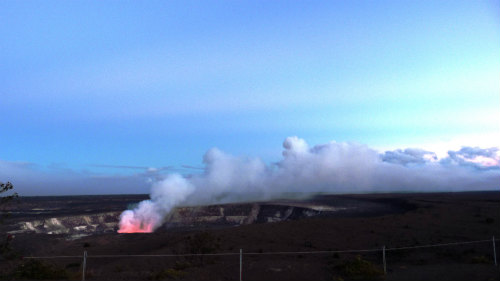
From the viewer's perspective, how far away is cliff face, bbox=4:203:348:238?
57.9 m

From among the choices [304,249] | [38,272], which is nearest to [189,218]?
[304,249]

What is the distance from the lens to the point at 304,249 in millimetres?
27453

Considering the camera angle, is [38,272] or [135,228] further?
[135,228]

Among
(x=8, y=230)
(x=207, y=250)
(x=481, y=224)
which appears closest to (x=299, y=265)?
(x=207, y=250)

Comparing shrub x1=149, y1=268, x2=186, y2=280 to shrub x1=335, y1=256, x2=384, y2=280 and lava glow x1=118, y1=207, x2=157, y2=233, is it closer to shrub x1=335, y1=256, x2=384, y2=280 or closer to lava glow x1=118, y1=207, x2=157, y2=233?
shrub x1=335, y1=256, x2=384, y2=280

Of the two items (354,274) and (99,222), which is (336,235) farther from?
(99,222)

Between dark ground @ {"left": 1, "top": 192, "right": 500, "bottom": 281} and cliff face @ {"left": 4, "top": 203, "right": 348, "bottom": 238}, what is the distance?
68.9 feet

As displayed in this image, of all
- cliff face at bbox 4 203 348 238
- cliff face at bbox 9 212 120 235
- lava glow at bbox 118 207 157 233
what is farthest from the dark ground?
lava glow at bbox 118 207 157 233

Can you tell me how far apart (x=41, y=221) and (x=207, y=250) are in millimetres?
48086

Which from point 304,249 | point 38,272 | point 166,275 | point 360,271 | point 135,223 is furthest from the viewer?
point 135,223

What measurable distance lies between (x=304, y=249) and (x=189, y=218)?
44.3m

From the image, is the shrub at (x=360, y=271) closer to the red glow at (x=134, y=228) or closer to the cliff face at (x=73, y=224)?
the cliff face at (x=73, y=224)

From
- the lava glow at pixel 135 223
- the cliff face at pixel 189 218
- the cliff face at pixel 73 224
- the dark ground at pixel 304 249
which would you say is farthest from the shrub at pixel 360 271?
the lava glow at pixel 135 223

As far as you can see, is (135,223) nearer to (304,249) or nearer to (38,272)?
(304,249)
